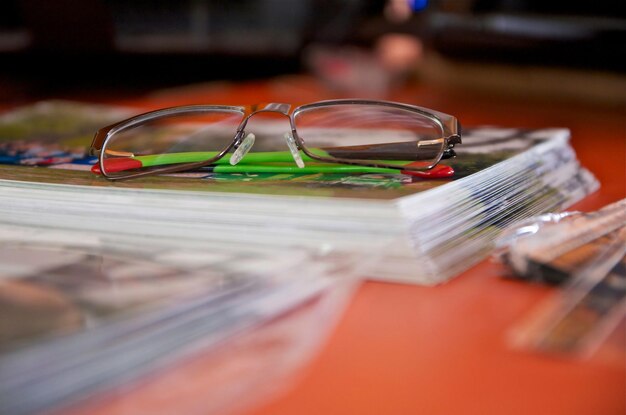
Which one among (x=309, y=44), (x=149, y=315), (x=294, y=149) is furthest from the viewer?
(x=309, y=44)

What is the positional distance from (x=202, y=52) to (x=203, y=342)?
1.05 meters

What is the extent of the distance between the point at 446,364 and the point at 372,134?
0.28 meters

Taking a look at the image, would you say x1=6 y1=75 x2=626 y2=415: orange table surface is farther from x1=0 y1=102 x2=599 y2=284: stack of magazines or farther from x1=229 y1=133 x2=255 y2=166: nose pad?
x1=229 y1=133 x2=255 y2=166: nose pad

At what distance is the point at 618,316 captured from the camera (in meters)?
0.28

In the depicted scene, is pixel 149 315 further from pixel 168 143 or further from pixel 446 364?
pixel 168 143

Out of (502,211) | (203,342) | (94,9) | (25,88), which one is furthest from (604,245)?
(25,88)

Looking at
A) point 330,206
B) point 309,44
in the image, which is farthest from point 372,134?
point 309,44

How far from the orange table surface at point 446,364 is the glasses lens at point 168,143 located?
20cm

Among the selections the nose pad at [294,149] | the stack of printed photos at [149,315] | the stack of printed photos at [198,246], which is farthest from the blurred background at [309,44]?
the stack of printed photos at [149,315]

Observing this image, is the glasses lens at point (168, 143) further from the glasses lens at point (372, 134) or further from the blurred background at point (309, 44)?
the blurred background at point (309, 44)

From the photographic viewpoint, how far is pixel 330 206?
0.35 metres

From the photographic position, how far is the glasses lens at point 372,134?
451 millimetres

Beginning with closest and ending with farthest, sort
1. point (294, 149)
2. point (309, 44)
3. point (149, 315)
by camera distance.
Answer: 1. point (149, 315)
2. point (294, 149)
3. point (309, 44)

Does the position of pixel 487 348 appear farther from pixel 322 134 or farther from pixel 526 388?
pixel 322 134
